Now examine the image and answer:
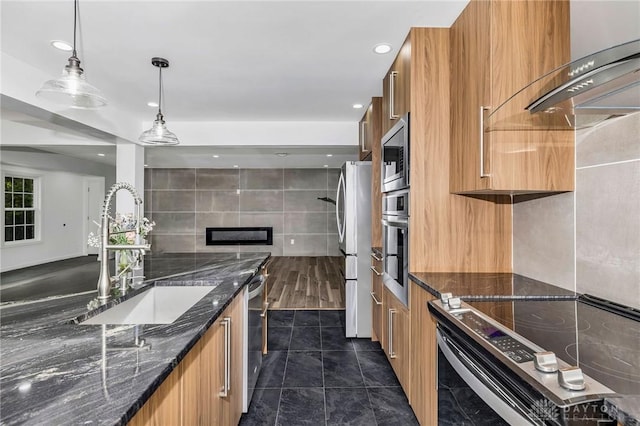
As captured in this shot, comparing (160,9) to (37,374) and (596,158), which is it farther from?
(596,158)

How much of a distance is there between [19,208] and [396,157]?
313 inches

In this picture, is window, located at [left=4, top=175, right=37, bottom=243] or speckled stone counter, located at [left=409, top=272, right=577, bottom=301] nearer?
speckled stone counter, located at [left=409, top=272, right=577, bottom=301]

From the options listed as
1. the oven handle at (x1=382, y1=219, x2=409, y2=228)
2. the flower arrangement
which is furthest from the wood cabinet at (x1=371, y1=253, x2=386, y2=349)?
the flower arrangement

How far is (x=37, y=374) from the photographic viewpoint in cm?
75

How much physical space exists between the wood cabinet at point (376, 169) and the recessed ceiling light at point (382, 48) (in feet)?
2.70

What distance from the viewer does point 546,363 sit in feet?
2.60

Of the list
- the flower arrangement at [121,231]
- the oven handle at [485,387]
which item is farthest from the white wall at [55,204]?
the oven handle at [485,387]

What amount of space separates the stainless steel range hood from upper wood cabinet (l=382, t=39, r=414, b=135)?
0.63 m

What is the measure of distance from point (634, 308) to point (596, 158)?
65 centimetres

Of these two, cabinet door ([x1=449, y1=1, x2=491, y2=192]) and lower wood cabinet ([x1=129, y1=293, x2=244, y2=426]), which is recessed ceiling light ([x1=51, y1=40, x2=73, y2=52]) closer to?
lower wood cabinet ([x1=129, y1=293, x2=244, y2=426])

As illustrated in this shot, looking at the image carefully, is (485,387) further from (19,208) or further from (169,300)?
(19,208)

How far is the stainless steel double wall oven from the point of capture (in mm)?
2033

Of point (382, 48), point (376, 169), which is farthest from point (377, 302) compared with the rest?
point (382, 48)

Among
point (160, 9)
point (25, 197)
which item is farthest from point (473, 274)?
point (25, 197)
